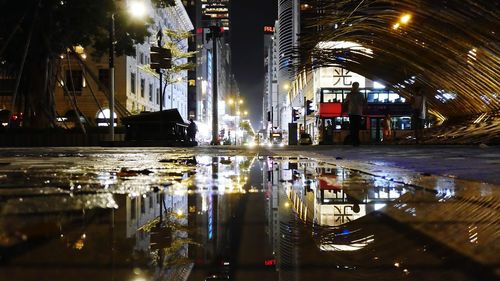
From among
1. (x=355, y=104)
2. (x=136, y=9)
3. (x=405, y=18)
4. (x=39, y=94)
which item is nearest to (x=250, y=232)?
(x=355, y=104)

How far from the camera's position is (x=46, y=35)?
2567 centimetres

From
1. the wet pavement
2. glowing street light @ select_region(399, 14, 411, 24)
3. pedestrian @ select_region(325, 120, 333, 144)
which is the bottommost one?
the wet pavement

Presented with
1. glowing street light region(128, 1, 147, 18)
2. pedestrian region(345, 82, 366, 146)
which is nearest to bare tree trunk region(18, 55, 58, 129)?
glowing street light region(128, 1, 147, 18)

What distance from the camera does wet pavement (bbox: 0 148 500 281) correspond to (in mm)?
1896

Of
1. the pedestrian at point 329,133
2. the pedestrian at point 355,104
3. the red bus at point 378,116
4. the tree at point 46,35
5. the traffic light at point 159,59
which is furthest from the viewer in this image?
the red bus at point 378,116

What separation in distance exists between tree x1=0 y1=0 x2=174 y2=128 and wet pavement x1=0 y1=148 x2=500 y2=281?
74.7 feet

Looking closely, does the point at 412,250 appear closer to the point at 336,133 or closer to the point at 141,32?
the point at 141,32

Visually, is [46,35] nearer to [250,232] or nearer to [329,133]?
[329,133]

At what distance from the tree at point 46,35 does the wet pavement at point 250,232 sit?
896 inches

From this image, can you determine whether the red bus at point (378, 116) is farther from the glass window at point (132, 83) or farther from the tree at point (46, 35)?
the glass window at point (132, 83)

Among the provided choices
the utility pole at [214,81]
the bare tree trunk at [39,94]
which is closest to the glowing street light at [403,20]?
the utility pole at [214,81]

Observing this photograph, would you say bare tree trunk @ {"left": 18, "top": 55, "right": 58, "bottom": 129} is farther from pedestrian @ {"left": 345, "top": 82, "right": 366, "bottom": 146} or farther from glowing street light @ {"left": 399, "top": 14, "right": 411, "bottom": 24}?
glowing street light @ {"left": 399, "top": 14, "right": 411, "bottom": 24}

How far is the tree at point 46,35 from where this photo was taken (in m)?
25.1

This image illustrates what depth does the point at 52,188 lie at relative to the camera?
14.5ft
